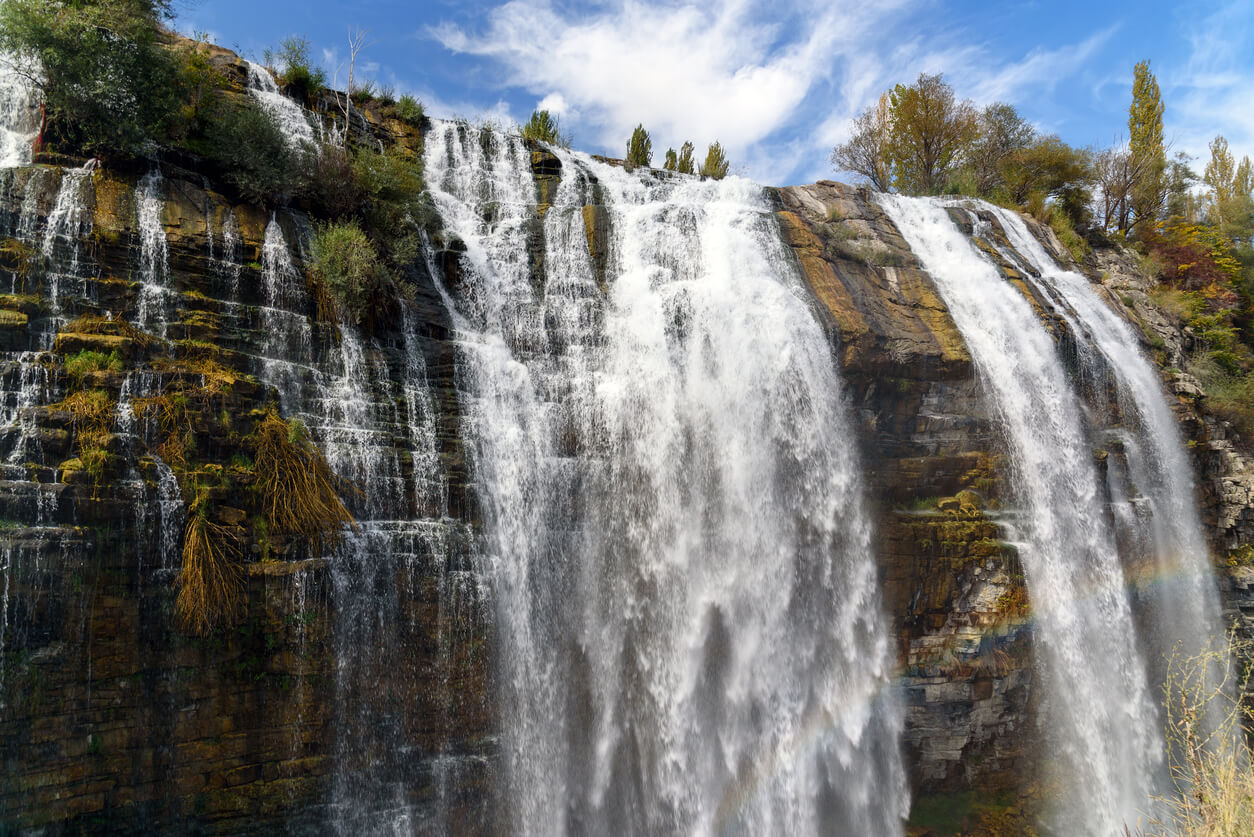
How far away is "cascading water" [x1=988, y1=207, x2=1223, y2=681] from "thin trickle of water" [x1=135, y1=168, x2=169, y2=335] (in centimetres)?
1975

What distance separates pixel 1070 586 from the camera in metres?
13.9

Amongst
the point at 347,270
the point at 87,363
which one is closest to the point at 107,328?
the point at 87,363

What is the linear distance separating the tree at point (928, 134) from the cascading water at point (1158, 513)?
487 inches

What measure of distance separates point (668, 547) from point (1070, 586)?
8.88m

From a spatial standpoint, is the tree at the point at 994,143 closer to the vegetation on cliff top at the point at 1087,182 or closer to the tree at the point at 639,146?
the vegetation on cliff top at the point at 1087,182

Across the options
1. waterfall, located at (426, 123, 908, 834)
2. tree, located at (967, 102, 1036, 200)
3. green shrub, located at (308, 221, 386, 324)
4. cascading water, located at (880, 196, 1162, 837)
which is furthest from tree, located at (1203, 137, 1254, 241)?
green shrub, located at (308, 221, 386, 324)

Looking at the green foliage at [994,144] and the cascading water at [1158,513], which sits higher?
the green foliage at [994,144]

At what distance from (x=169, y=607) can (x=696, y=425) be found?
28.9 feet

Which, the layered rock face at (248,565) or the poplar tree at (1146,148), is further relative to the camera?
the poplar tree at (1146,148)

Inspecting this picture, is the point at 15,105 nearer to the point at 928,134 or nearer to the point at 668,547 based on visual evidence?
the point at 668,547

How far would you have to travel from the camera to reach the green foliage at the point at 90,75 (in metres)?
10.6

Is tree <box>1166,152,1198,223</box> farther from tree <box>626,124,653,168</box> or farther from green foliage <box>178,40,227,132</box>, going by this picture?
green foliage <box>178,40,227,132</box>

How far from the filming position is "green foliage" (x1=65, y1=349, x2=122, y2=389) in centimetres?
844

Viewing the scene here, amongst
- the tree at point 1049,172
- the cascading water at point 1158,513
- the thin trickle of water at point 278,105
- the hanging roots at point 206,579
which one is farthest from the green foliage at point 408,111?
the tree at point 1049,172
